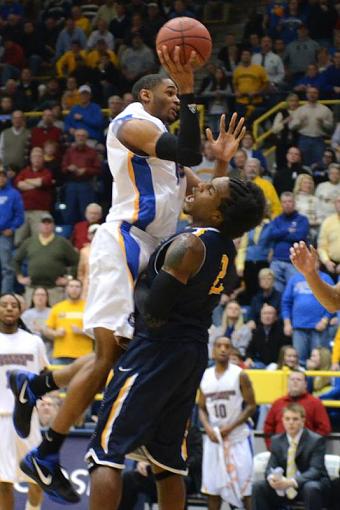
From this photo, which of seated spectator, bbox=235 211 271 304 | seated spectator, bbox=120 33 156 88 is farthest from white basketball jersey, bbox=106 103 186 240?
seated spectator, bbox=120 33 156 88

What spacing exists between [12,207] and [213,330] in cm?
379

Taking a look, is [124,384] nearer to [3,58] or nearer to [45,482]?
[45,482]

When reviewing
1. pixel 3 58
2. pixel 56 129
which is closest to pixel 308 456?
pixel 56 129

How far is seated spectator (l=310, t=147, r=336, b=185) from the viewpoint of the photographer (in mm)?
16062

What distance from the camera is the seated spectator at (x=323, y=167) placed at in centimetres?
1606

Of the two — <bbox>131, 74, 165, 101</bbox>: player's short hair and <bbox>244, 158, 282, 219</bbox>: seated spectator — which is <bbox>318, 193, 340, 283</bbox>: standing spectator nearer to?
<bbox>244, 158, 282, 219</bbox>: seated spectator

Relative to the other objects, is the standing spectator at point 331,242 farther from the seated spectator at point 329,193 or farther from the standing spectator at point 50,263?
the standing spectator at point 50,263

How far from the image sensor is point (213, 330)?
14.0 meters

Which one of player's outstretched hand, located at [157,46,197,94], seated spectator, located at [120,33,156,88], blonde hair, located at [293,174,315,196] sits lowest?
blonde hair, located at [293,174,315,196]

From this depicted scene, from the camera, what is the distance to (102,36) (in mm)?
20219

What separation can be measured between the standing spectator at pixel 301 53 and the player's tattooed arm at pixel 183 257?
41.3 feet

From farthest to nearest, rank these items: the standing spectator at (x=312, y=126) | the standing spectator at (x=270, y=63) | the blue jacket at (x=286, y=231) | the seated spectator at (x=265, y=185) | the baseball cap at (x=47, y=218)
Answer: the standing spectator at (x=270, y=63)
the standing spectator at (x=312, y=126)
the baseball cap at (x=47, y=218)
the seated spectator at (x=265, y=185)
the blue jacket at (x=286, y=231)

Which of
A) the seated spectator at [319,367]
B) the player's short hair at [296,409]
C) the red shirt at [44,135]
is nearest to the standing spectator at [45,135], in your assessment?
the red shirt at [44,135]

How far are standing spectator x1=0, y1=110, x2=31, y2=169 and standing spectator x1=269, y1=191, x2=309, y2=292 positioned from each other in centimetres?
484
